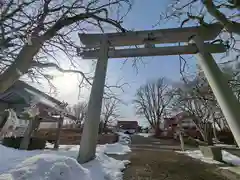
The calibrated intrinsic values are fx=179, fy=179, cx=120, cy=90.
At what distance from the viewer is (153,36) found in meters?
6.58

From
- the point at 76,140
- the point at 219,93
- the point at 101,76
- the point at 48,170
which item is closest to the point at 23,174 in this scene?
the point at 48,170

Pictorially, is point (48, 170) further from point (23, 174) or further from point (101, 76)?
point (101, 76)

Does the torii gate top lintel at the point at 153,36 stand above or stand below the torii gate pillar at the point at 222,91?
above

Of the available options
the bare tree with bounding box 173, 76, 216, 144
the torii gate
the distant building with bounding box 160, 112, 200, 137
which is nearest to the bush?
the torii gate

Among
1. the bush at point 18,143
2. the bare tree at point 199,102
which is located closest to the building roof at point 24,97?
the bush at point 18,143

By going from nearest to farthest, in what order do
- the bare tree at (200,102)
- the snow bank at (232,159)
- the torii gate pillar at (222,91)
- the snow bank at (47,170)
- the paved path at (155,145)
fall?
the snow bank at (47,170) → the torii gate pillar at (222,91) → the snow bank at (232,159) → the bare tree at (200,102) → the paved path at (155,145)

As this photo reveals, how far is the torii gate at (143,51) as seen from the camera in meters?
5.52

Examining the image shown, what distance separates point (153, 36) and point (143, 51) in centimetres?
65

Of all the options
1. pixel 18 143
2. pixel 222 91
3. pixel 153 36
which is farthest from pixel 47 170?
pixel 18 143

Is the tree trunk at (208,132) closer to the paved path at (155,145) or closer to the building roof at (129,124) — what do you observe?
the paved path at (155,145)

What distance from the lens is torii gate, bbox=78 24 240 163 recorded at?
18.1 feet

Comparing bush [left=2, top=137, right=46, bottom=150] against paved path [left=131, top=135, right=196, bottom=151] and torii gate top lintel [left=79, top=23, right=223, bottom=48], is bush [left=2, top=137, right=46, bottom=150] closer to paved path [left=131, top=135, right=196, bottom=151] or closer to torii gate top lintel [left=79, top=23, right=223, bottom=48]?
paved path [left=131, top=135, right=196, bottom=151]

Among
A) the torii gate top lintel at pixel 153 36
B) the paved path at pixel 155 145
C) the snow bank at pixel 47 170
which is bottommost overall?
the snow bank at pixel 47 170

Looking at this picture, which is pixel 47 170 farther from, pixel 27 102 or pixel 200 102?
pixel 200 102
